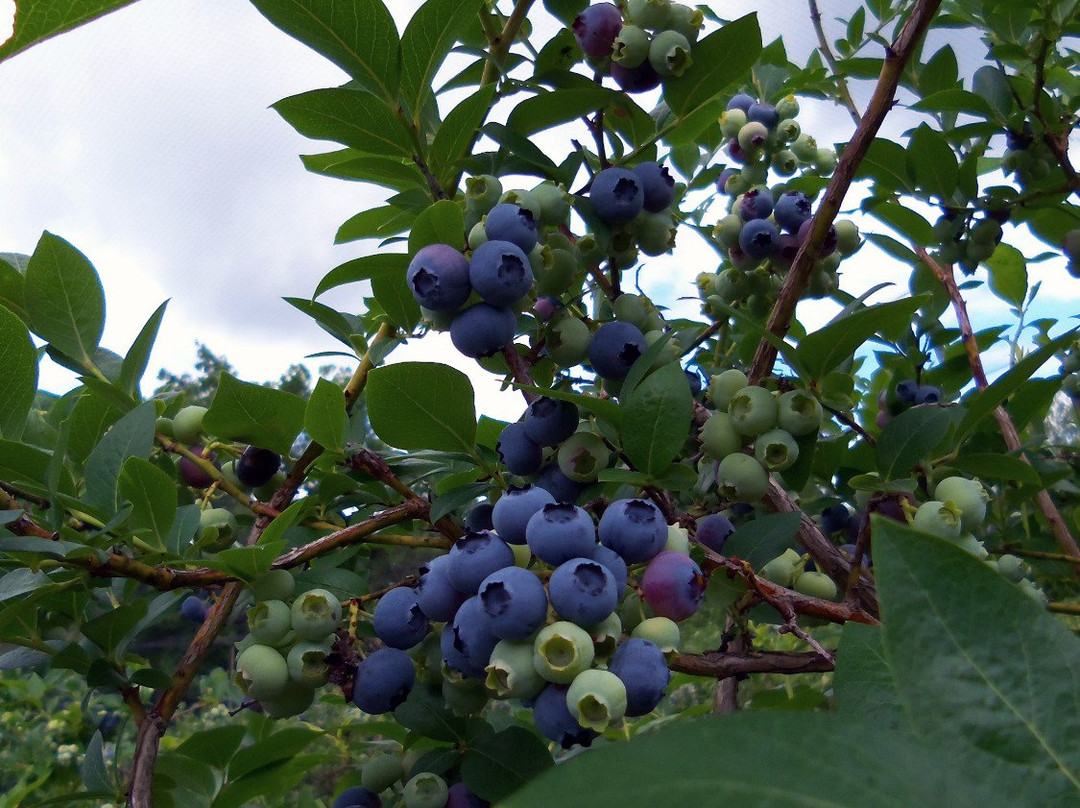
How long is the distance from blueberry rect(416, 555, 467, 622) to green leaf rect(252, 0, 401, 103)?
488 millimetres

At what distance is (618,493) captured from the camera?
85 cm

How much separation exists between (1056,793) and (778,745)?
0.39 ft

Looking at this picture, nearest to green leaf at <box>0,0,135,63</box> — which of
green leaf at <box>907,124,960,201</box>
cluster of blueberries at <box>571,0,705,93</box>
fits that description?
cluster of blueberries at <box>571,0,705,93</box>

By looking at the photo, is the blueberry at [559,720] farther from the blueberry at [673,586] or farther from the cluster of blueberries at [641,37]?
the cluster of blueberries at [641,37]

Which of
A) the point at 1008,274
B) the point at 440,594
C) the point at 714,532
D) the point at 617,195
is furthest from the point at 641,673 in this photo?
the point at 1008,274

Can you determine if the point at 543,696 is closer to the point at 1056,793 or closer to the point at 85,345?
the point at 1056,793

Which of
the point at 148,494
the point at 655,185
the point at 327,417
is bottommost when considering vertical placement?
the point at 148,494

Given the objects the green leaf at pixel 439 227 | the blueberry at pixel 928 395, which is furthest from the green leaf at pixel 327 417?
the blueberry at pixel 928 395

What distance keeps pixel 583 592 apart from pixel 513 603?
0.16ft

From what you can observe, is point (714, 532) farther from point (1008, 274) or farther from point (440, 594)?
point (1008, 274)

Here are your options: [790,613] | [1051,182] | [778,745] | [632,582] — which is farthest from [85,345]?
[1051,182]

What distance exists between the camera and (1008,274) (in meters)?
1.78

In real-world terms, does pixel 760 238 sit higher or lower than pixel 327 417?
higher

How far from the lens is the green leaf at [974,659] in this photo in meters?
0.30
